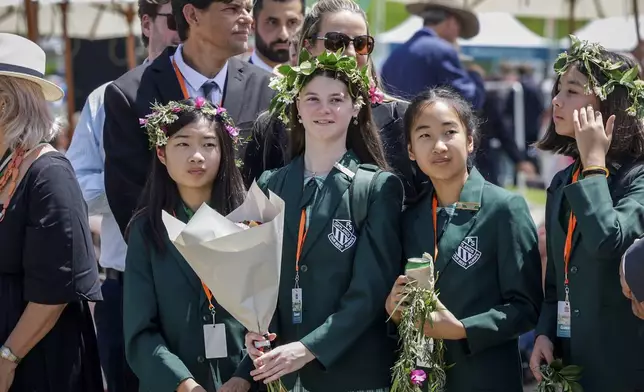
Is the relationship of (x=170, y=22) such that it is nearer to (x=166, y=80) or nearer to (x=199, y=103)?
(x=166, y=80)

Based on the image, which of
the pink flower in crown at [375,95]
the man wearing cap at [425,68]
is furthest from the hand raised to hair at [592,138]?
the man wearing cap at [425,68]

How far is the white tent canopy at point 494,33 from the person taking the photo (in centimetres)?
1220

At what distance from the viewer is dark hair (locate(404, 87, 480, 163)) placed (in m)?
4.34

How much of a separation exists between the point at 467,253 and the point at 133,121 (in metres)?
1.80

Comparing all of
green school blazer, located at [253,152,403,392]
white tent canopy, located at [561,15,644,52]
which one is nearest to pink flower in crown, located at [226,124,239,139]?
green school blazer, located at [253,152,403,392]

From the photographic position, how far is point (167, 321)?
14.3 feet

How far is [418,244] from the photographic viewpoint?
4.21 m

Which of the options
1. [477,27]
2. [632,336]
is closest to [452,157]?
[632,336]

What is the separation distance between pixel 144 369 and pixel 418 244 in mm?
1239

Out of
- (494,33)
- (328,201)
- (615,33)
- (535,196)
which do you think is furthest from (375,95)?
(535,196)

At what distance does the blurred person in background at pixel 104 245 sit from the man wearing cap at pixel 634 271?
2.59 m

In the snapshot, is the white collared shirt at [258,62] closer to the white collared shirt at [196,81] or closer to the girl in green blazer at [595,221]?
the white collared shirt at [196,81]

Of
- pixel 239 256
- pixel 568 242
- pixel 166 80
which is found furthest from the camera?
pixel 166 80

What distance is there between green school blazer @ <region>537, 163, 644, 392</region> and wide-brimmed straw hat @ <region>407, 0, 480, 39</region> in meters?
4.77
